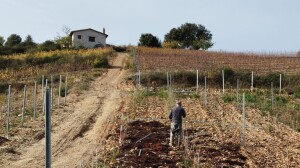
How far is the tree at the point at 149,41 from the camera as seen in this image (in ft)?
197

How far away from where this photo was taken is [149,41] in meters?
60.0

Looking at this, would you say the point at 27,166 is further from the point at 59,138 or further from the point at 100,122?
the point at 100,122

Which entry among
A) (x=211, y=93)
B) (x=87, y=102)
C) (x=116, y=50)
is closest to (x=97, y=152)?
(x=87, y=102)

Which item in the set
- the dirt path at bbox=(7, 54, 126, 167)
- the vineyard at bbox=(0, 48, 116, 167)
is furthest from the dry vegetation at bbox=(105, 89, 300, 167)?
the vineyard at bbox=(0, 48, 116, 167)

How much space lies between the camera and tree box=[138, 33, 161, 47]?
197 feet

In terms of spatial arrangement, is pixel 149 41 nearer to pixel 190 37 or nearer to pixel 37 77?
pixel 190 37

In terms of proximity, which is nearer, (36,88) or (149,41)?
(36,88)

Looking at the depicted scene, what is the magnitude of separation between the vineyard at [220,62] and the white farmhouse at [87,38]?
10.1 metres

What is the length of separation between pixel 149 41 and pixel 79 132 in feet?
145

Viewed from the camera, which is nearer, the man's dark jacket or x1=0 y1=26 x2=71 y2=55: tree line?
the man's dark jacket

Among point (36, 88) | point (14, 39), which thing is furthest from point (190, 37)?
point (36, 88)

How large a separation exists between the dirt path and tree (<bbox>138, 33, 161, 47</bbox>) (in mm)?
32690

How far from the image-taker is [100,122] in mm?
18094

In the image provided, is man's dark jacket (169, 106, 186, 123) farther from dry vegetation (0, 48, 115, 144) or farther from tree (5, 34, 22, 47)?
tree (5, 34, 22, 47)
